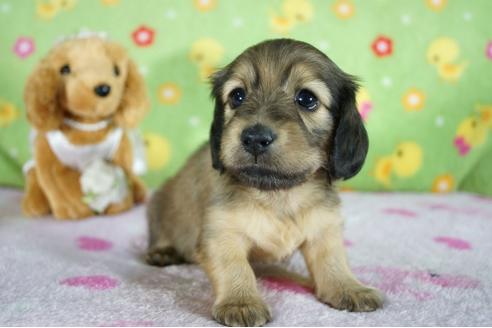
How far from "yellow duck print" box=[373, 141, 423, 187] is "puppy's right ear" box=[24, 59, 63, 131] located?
241 centimetres

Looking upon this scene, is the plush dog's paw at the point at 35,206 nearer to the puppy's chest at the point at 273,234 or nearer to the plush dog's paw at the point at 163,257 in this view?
the plush dog's paw at the point at 163,257

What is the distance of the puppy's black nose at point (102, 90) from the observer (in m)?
3.35

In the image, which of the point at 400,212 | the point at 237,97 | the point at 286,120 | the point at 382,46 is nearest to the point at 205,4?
the point at 382,46

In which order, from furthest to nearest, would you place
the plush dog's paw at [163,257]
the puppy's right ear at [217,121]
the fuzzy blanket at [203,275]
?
the plush dog's paw at [163,257], the puppy's right ear at [217,121], the fuzzy blanket at [203,275]

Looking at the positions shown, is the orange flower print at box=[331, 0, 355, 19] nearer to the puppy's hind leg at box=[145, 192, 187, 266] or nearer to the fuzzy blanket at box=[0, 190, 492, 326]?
the fuzzy blanket at box=[0, 190, 492, 326]

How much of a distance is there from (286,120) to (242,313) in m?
0.66

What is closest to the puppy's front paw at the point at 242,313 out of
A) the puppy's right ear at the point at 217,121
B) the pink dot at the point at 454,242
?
the puppy's right ear at the point at 217,121

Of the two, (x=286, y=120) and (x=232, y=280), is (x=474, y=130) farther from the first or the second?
(x=232, y=280)

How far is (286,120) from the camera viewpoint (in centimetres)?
195

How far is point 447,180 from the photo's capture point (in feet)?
14.5

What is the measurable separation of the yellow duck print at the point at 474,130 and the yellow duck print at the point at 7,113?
3397 millimetres

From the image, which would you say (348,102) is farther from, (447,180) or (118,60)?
(447,180)

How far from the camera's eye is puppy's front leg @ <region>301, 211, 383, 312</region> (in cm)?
199

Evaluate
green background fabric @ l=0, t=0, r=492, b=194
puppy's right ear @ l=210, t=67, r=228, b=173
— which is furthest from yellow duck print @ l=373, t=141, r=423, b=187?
puppy's right ear @ l=210, t=67, r=228, b=173
